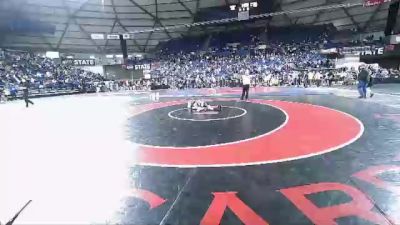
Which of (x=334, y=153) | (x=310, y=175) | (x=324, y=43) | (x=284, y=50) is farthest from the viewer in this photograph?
(x=284, y=50)

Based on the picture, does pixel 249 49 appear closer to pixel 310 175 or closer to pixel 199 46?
pixel 199 46

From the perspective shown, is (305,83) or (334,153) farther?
(305,83)

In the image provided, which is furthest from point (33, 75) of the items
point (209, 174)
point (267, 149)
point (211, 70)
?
point (209, 174)

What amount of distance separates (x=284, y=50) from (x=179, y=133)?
31585mm

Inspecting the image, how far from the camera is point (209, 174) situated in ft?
15.0

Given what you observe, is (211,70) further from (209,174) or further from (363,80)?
(209,174)

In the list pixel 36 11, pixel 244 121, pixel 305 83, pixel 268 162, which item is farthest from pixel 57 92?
pixel 268 162

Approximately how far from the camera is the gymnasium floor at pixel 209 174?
336cm

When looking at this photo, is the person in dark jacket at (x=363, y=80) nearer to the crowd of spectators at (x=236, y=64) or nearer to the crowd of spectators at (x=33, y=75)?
the crowd of spectators at (x=236, y=64)

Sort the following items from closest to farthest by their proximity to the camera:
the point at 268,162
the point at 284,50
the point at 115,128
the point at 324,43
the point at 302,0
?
1. the point at 268,162
2. the point at 115,128
3. the point at 302,0
4. the point at 324,43
5. the point at 284,50

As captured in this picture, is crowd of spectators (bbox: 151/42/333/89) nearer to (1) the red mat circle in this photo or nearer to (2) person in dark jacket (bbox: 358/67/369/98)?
(2) person in dark jacket (bbox: 358/67/369/98)

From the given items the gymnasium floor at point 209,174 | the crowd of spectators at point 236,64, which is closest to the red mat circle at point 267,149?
the gymnasium floor at point 209,174

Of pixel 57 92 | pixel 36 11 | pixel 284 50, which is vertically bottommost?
pixel 57 92

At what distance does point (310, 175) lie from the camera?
4.35 m
